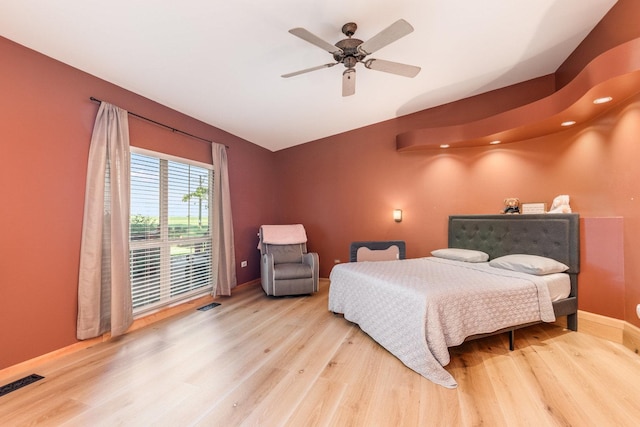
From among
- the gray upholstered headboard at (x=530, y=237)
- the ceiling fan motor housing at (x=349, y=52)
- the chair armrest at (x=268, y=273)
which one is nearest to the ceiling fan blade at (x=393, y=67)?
the ceiling fan motor housing at (x=349, y=52)

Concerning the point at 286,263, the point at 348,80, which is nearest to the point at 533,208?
the point at 348,80

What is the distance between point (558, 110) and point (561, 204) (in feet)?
3.54

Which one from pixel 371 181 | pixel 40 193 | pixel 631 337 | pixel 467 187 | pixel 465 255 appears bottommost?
pixel 631 337

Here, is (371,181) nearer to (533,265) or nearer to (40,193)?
(533,265)

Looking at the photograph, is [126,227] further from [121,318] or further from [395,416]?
[395,416]

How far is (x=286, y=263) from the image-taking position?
4434mm

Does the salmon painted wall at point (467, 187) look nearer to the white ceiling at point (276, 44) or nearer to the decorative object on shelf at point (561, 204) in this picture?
the decorative object on shelf at point (561, 204)

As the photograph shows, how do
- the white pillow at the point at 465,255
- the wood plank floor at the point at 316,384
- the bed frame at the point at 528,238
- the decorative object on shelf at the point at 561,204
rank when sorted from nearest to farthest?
the wood plank floor at the point at 316,384 → the bed frame at the point at 528,238 → the decorative object on shelf at the point at 561,204 → the white pillow at the point at 465,255

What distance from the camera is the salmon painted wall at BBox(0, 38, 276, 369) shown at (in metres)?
2.10

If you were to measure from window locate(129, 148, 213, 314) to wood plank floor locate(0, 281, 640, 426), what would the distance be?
26.1 inches

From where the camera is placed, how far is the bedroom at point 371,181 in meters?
2.17

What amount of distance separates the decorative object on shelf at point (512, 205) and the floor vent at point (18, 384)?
5185 mm

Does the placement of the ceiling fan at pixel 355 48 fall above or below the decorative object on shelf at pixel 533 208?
above

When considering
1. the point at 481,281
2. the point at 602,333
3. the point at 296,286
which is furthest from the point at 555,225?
the point at 296,286
